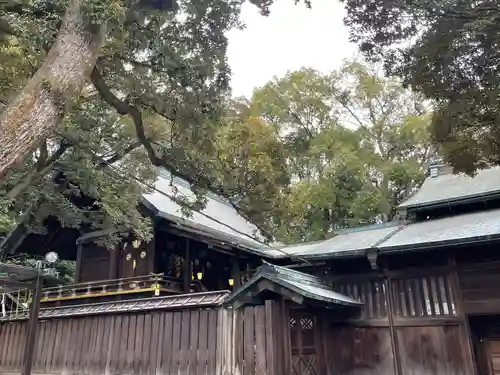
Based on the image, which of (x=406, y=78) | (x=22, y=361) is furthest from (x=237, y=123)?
(x=22, y=361)

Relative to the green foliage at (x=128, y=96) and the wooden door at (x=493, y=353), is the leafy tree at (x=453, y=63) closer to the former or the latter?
the green foliage at (x=128, y=96)

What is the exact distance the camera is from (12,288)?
9.99 m

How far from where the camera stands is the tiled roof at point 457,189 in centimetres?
1025

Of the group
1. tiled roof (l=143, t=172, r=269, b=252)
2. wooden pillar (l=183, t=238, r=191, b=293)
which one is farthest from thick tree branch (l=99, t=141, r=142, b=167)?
wooden pillar (l=183, t=238, r=191, b=293)

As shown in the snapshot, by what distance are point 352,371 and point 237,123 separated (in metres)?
6.92

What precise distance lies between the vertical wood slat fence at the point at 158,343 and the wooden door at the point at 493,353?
470 cm

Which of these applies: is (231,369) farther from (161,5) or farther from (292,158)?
(292,158)

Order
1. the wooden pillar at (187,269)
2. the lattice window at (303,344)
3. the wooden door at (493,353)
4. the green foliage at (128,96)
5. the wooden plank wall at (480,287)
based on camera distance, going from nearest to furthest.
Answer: the green foliage at (128,96) < the lattice window at (303,344) < the wooden plank wall at (480,287) < the wooden door at (493,353) < the wooden pillar at (187,269)

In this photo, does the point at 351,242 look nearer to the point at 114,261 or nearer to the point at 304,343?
the point at 304,343

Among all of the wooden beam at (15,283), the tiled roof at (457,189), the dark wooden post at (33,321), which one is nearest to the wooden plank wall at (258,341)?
the dark wooden post at (33,321)

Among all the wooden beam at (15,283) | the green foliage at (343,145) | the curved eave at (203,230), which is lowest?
the wooden beam at (15,283)

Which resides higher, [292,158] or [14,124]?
[292,158]

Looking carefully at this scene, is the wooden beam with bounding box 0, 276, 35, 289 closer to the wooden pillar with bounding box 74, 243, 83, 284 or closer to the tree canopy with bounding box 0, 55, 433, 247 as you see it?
the tree canopy with bounding box 0, 55, 433, 247

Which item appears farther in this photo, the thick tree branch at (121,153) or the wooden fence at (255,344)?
the thick tree branch at (121,153)
